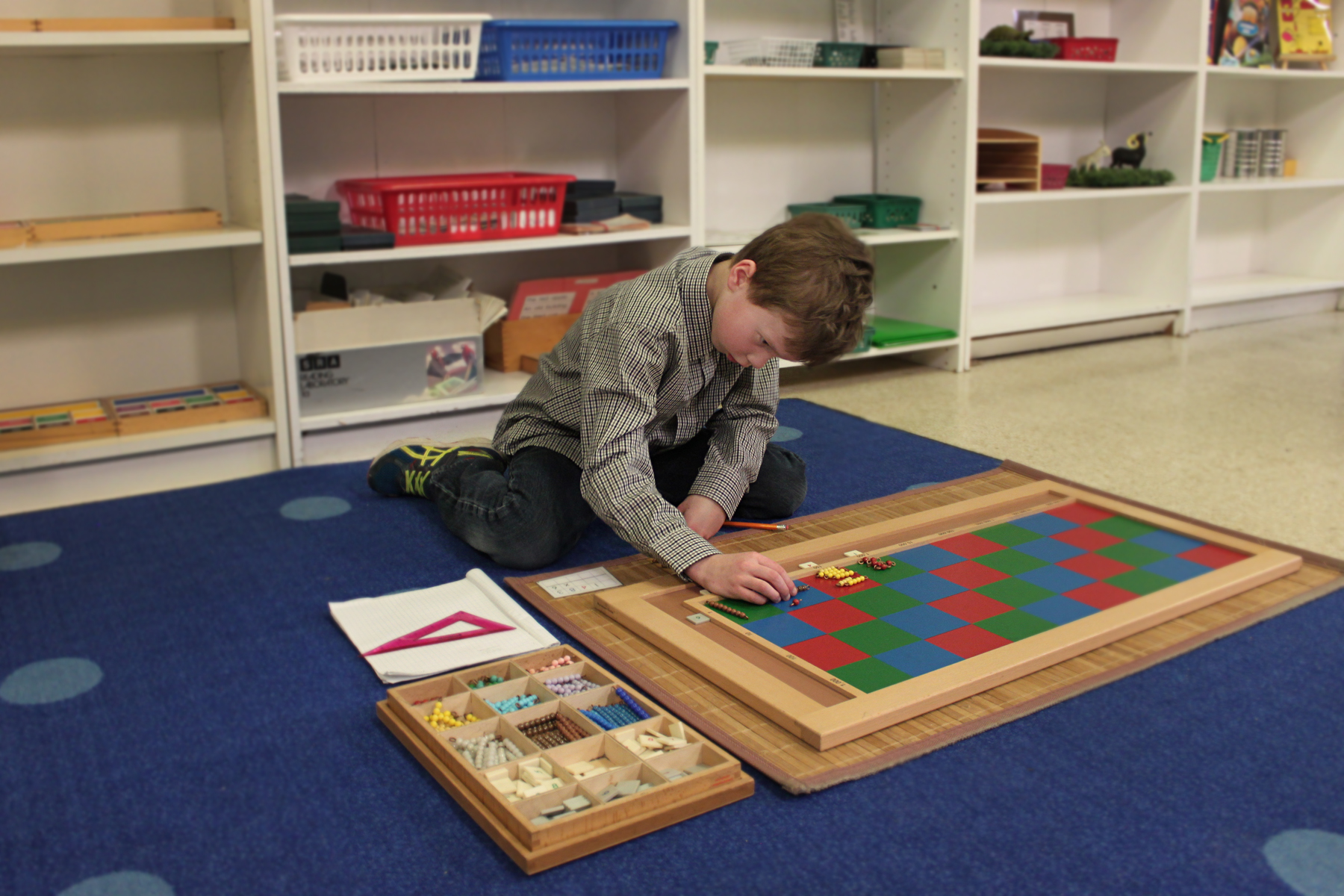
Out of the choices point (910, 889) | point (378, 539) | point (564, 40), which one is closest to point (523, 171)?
point (564, 40)

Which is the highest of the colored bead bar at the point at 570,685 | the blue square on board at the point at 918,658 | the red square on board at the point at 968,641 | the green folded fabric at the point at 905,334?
the green folded fabric at the point at 905,334

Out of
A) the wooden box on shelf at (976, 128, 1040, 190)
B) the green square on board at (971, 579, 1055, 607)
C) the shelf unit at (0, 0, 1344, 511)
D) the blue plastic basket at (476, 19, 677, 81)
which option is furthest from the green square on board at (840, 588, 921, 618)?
the wooden box on shelf at (976, 128, 1040, 190)

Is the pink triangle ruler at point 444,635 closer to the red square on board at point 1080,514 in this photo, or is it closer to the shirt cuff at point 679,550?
the shirt cuff at point 679,550

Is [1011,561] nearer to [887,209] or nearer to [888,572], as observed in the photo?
[888,572]

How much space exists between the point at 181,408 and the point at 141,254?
0.34 metres

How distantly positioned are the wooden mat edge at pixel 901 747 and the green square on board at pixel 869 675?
3.5 inches

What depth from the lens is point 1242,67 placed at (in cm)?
348

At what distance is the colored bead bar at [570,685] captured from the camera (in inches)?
50.1

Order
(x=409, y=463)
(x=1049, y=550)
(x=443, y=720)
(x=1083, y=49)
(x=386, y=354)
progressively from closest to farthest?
1. (x=443, y=720)
2. (x=1049, y=550)
3. (x=409, y=463)
4. (x=386, y=354)
5. (x=1083, y=49)

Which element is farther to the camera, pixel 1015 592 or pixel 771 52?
pixel 771 52

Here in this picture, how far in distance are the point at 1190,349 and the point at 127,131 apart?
113 inches

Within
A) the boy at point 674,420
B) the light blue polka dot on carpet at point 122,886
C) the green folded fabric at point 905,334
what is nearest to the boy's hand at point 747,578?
the boy at point 674,420

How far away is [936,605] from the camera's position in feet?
4.79

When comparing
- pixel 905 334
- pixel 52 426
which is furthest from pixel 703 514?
pixel 905 334
